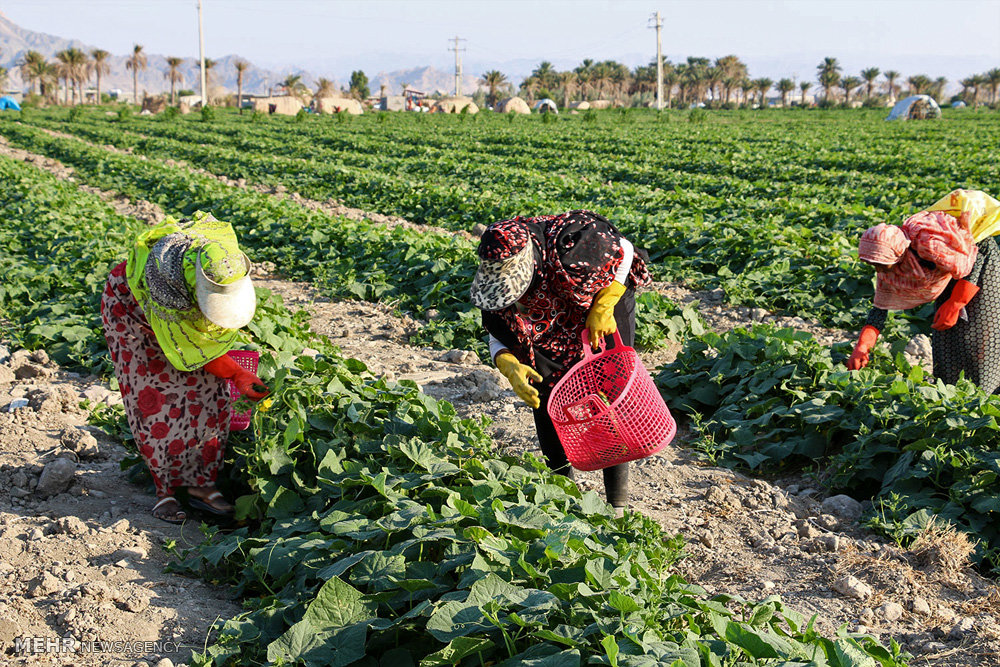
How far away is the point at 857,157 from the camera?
17.1 metres

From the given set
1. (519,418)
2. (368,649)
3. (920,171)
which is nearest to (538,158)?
(920,171)

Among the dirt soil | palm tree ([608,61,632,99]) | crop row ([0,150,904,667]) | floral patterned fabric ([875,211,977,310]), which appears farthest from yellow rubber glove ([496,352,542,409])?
palm tree ([608,61,632,99])

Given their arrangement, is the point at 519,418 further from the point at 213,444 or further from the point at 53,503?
the point at 53,503

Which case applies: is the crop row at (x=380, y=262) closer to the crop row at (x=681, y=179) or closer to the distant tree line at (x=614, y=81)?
the crop row at (x=681, y=179)

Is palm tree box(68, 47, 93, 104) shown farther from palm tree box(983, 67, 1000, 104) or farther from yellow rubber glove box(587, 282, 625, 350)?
palm tree box(983, 67, 1000, 104)

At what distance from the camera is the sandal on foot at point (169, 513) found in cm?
344

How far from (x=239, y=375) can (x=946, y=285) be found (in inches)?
129

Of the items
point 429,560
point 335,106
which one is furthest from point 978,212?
point 335,106

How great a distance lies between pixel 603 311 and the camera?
316cm

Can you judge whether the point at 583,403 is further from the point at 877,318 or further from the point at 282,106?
the point at 282,106

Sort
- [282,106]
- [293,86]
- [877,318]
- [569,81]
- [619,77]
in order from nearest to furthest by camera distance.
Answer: [877,318] < [282,106] < [293,86] < [569,81] < [619,77]

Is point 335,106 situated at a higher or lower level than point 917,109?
higher

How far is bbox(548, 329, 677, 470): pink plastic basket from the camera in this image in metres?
3.17

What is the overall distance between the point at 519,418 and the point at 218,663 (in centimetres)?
263
